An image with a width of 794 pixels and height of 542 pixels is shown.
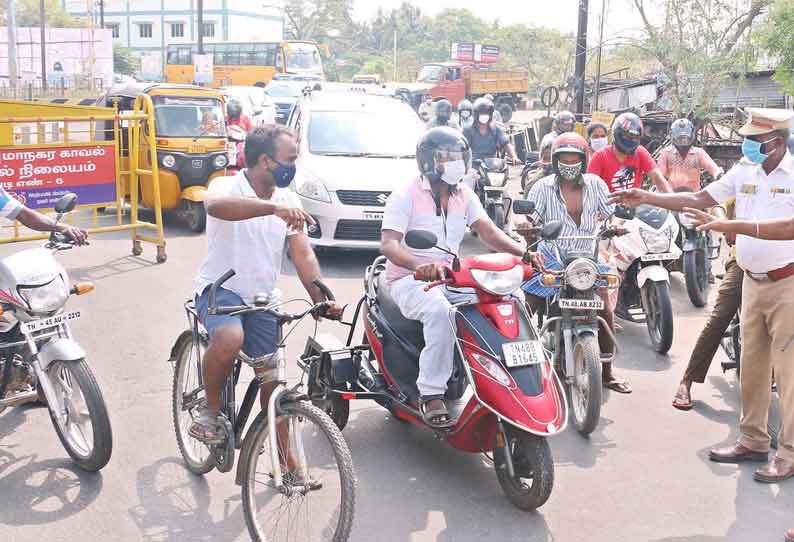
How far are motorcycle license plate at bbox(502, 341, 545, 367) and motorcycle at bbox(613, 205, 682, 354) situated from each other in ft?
10.1

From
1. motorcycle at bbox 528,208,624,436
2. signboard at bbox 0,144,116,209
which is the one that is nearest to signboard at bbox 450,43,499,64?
signboard at bbox 0,144,116,209

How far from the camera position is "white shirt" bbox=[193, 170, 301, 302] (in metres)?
4.51

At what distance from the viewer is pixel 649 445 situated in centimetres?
568

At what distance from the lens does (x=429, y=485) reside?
5.02 metres

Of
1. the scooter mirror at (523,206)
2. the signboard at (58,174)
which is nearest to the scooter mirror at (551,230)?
the scooter mirror at (523,206)

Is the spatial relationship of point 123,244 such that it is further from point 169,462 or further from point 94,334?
point 169,462

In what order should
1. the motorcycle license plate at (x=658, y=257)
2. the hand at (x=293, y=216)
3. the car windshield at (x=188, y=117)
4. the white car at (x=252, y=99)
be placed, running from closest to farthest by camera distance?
the hand at (x=293, y=216), the motorcycle license plate at (x=658, y=257), the car windshield at (x=188, y=117), the white car at (x=252, y=99)

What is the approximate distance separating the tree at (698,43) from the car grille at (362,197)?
8152mm

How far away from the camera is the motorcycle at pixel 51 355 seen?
4852 mm

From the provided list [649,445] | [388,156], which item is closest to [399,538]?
[649,445]

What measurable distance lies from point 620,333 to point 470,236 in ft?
17.5

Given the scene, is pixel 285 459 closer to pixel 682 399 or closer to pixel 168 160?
pixel 682 399

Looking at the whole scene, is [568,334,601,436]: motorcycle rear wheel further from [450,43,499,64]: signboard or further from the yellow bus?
[450,43,499,64]: signboard

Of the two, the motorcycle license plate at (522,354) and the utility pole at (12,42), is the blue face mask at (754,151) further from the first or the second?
the utility pole at (12,42)
